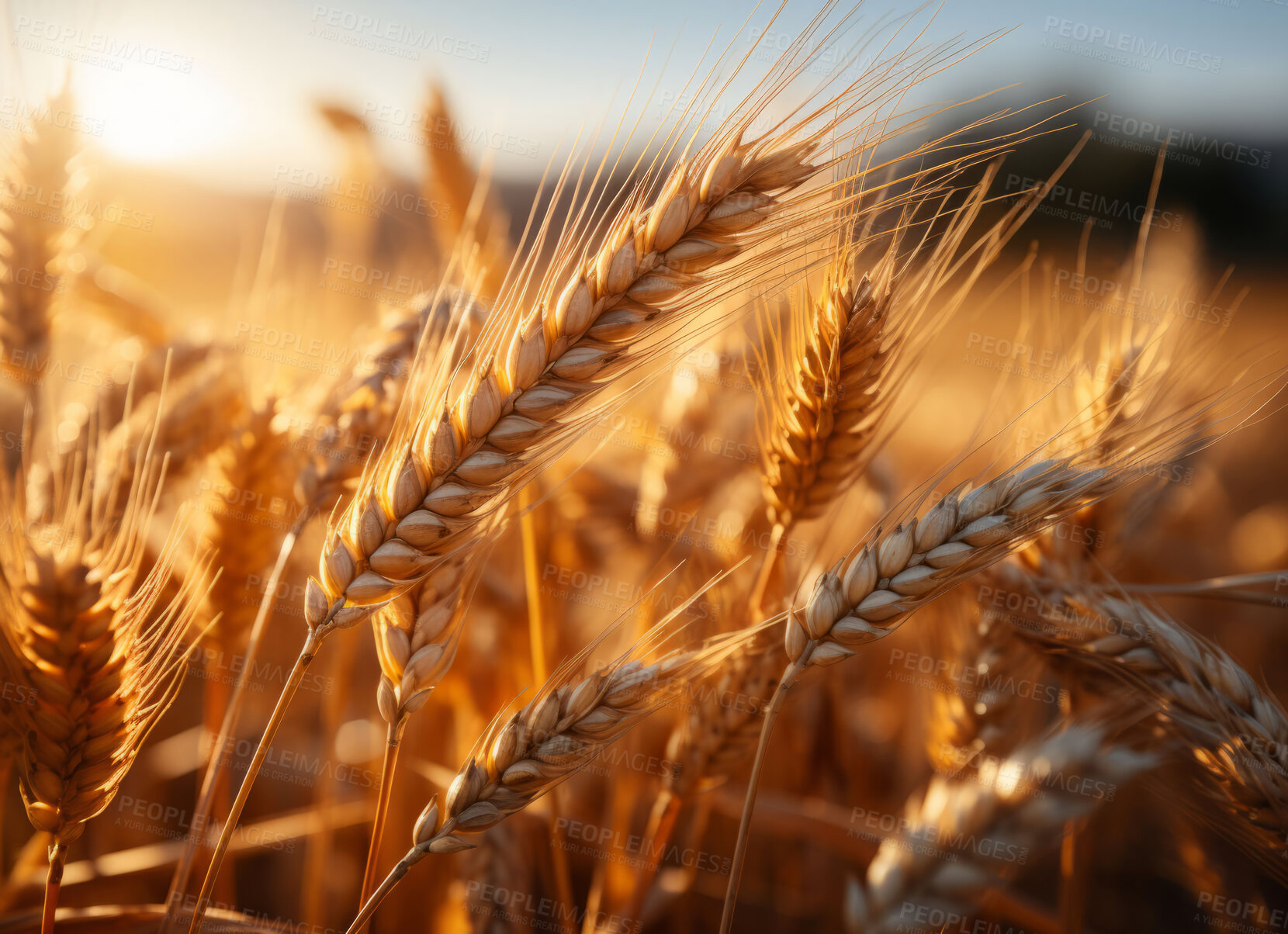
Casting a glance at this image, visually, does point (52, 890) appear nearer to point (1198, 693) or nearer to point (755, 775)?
point (755, 775)

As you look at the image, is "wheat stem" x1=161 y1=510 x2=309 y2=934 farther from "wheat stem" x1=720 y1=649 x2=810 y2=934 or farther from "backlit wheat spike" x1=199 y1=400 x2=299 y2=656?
"wheat stem" x1=720 y1=649 x2=810 y2=934

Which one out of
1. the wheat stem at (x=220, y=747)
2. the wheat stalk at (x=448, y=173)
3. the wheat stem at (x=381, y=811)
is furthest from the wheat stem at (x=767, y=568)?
the wheat stalk at (x=448, y=173)

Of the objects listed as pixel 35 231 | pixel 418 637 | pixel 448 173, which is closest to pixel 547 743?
pixel 418 637

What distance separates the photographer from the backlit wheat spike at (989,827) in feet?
3.09

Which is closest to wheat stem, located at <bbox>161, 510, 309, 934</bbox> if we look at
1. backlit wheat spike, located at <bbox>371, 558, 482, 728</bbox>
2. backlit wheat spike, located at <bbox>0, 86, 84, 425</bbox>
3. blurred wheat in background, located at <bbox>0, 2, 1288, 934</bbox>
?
blurred wheat in background, located at <bbox>0, 2, 1288, 934</bbox>

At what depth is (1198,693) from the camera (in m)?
0.97

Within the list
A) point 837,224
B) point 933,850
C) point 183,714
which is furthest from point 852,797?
point 183,714

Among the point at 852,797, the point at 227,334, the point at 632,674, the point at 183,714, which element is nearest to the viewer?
the point at 632,674

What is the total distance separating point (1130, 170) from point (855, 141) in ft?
27.3

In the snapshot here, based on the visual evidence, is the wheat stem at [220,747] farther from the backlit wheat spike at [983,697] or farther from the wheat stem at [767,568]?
the backlit wheat spike at [983,697]

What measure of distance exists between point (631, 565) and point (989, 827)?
1.19 m

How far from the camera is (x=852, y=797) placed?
166 centimetres

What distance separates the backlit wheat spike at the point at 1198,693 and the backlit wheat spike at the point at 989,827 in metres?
0.11

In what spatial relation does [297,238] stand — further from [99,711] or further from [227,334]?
[99,711]
